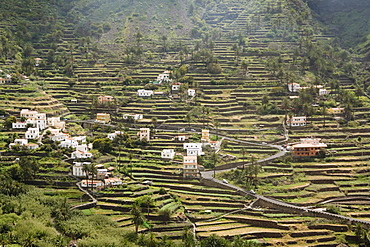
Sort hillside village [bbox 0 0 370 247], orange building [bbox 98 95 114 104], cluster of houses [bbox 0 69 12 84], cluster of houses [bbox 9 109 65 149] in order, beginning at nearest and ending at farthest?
hillside village [bbox 0 0 370 247] < cluster of houses [bbox 9 109 65 149] < cluster of houses [bbox 0 69 12 84] < orange building [bbox 98 95 114 104]

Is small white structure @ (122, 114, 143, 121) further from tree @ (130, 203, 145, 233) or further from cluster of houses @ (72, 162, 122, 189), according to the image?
tree @ (130, 203, 145, 233)

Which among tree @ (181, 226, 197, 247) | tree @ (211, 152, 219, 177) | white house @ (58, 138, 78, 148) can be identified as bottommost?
tree @ (181, 226, 197, 247)

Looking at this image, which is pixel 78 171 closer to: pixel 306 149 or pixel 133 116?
pixel 133 116

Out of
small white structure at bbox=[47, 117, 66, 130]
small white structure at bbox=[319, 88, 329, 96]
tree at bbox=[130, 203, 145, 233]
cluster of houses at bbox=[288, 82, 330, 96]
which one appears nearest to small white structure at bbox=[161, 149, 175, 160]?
small white structure at bbox=[47, 117, 66, 130]

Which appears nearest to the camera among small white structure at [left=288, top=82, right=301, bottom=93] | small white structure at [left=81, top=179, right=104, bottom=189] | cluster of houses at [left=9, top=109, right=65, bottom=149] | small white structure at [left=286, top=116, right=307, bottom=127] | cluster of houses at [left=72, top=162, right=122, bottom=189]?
small white structure at [left=81, top=179, right=104, bottom=189]

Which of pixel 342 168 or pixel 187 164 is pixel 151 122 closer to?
pixel 187 164

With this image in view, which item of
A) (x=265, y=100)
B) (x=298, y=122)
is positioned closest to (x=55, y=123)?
(x=265, y=100)

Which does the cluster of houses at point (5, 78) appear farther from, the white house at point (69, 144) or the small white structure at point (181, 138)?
the small white structure at point (181, 138)
